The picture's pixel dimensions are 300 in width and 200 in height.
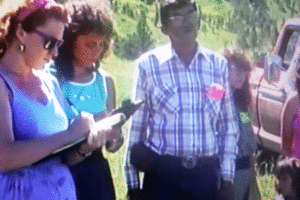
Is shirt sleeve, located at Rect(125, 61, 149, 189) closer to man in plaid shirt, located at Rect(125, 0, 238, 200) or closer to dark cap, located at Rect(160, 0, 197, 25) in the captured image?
man in plaid shirt, located at Rect(125, 0, 238, 200)


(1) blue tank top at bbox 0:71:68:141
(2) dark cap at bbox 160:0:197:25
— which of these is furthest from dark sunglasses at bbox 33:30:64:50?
(2) dark cap at bbox 160:0:197:25

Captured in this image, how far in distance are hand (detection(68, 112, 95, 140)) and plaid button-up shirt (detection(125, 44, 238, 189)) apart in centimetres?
45

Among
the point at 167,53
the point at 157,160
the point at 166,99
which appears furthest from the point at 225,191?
the point at 167,53

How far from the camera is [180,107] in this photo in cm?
167

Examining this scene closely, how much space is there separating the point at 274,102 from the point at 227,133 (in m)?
0.69

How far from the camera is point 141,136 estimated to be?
1.72 meters

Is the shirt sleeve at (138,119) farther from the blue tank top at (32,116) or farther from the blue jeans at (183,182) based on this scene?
the blue tank top at (32,116)

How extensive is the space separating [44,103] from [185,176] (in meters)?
0.67

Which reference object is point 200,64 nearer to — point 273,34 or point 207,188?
point 207,188

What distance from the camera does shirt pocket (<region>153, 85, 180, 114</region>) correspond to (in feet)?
5.48

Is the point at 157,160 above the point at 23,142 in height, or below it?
below

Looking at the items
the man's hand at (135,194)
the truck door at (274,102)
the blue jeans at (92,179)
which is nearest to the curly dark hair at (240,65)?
the truck door at (274,102)

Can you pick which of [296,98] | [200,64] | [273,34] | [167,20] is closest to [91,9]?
[167,20]

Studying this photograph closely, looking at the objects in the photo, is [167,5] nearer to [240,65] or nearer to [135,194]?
[240,65]
